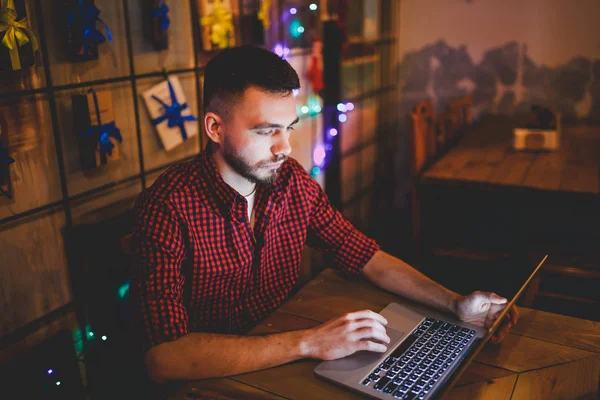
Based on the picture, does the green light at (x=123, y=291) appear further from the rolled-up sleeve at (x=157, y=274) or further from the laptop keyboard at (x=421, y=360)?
the laptop keyboard at (x=421, y=360)

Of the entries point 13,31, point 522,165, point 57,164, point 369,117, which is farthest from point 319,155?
point 13,31

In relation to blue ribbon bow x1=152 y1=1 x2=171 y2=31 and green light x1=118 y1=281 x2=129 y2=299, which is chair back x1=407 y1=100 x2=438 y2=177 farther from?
green light x1=118 y1=281 x2=129 y2=299

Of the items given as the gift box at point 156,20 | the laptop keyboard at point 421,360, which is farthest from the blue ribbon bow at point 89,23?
the laptop keyboard at point 421,360

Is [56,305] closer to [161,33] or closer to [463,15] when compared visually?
[161,33]

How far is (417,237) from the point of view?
2881 mm

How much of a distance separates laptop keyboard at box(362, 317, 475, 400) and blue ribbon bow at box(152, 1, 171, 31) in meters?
1.38

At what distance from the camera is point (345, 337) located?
44.4 inches

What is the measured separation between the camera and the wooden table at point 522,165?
2393 millimetres

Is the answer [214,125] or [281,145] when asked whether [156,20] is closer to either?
[214,125]

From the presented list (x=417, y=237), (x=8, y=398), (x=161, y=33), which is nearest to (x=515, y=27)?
(x=417, y=237)

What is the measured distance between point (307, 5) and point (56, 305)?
2.18 m

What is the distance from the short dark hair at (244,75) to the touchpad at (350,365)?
2.25 ft

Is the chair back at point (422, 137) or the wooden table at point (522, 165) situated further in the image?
the chair back at point (422, 137)

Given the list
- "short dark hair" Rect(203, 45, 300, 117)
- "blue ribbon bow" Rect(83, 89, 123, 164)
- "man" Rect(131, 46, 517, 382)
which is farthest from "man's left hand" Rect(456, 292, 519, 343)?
"blue ribbon bow" Rect(83, 89, 123, 164)
